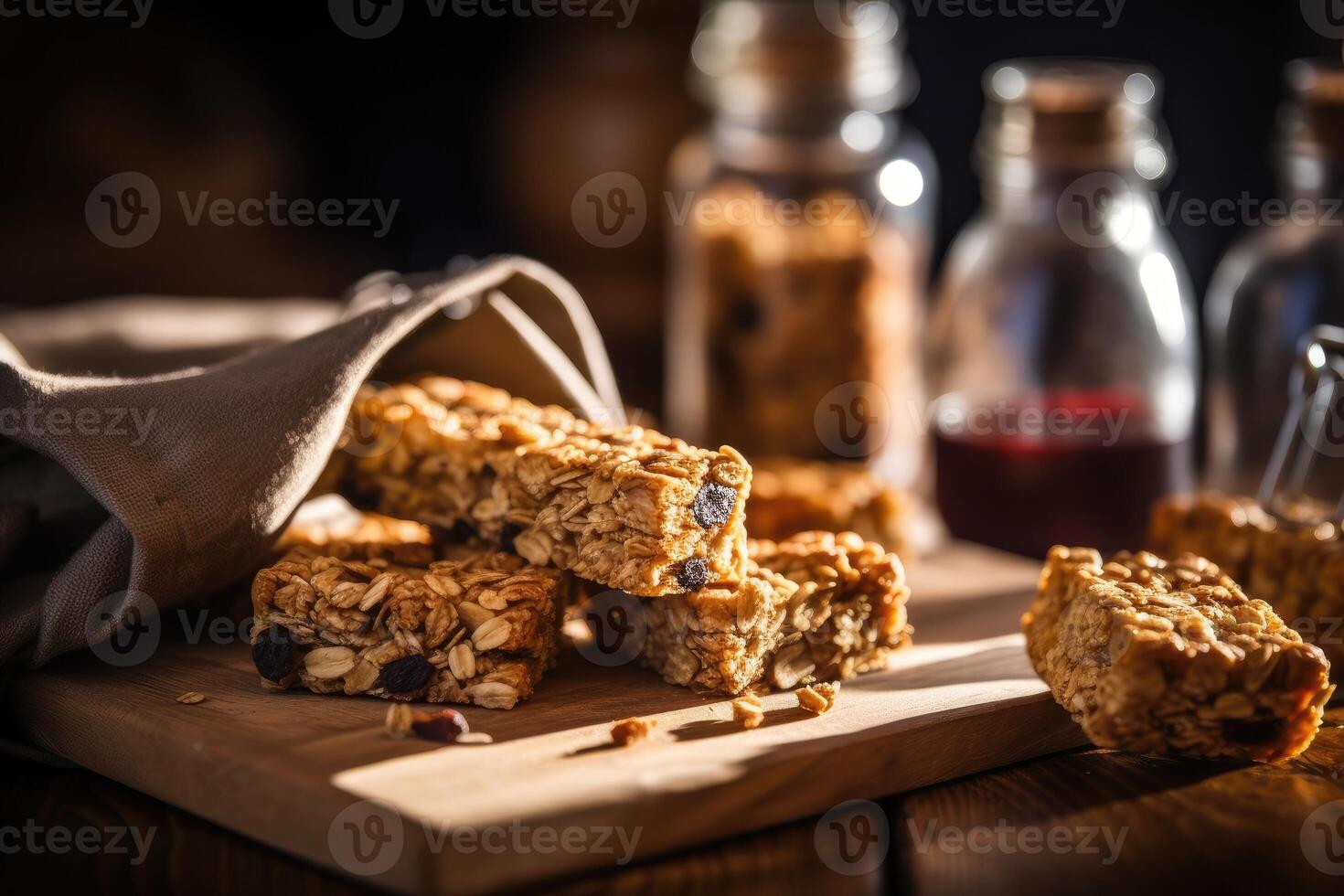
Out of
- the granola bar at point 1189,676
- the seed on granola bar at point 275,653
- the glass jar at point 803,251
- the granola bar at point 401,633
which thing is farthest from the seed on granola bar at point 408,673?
the glass jar at point 803,251

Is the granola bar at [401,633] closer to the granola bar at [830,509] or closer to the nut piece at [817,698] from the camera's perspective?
the nut piece at [817,698]

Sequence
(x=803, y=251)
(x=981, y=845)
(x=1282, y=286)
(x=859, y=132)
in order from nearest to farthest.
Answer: (x=981, y=845) → (x=1282, y=286) → (x=803, y=251) → (x=859, y=132)

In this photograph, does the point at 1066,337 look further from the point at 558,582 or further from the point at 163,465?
the point at 163,465

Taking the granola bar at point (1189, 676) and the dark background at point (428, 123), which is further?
the dark background at point (428, 123)

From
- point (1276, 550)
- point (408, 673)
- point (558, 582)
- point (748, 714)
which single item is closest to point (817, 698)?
point (748, 714)

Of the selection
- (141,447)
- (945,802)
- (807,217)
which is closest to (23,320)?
(141,447)

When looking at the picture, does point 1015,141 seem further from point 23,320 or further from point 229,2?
point 229,2
